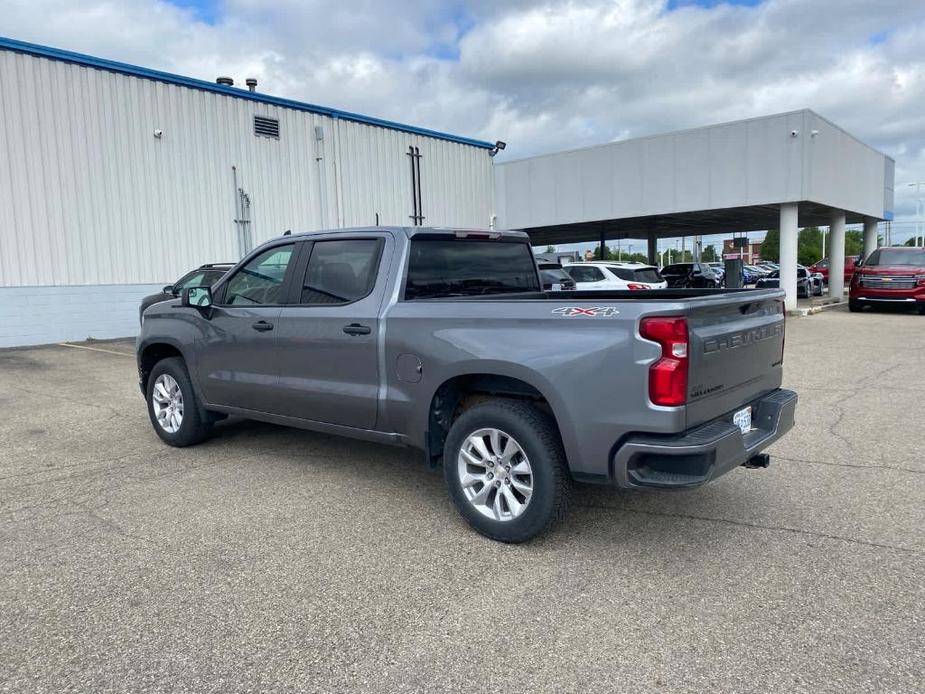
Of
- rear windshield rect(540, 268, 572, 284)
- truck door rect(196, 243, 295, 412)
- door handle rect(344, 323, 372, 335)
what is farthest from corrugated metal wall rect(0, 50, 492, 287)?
door handle rect(344, 323, 372, 335)

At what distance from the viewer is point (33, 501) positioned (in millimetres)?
4824

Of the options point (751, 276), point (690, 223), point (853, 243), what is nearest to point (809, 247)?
point (853, 243)

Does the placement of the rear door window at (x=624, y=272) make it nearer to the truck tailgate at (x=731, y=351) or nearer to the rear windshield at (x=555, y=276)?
the rear windshield at (x=555, y=276)

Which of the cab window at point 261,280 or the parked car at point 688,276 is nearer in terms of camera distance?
the cab window at point 261,280

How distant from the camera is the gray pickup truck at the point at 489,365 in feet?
11.2

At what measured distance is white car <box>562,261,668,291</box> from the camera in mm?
15914

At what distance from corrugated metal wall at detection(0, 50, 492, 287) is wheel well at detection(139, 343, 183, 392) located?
34.3 feet

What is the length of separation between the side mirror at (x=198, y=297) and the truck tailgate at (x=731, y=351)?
3929 millimetres

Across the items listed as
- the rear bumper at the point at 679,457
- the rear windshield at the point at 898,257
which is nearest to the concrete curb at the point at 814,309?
the rear windshield at the point at 898,257

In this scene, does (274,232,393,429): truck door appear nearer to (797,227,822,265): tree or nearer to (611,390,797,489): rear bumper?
(611,390,797,489): rear bumper

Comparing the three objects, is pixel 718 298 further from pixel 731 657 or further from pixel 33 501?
pixel 33 501

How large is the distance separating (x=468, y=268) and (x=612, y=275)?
467 inches

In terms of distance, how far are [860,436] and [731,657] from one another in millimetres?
4265

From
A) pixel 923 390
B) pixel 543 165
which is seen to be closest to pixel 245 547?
pixel 923 390
